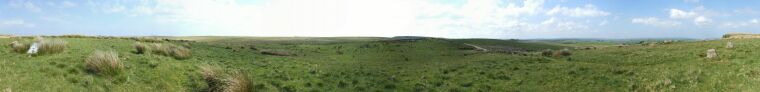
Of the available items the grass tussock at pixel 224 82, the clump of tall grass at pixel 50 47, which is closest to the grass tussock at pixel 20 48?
the clump of tall grass at pixel 50 47

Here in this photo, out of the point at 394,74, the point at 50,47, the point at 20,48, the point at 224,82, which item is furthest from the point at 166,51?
the point at 224,82

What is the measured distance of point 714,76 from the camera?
2594 centimetres

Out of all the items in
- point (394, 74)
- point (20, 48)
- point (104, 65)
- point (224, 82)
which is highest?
point (20, 48)

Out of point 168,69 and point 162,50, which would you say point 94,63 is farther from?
point 162,50

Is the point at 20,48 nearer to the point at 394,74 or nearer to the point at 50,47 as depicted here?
the point at 50,47

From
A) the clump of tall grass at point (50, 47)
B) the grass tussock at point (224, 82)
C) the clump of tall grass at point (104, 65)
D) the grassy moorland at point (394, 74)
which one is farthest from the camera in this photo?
the clump of tall grass at point (50, 47)

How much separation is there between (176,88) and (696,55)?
28.4m

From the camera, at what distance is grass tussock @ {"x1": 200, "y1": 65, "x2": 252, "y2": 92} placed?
24.5 metres

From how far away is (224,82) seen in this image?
25234mm

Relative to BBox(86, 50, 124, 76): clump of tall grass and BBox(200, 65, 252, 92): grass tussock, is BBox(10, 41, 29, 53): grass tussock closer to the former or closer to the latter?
BBox(86, 50, 124, 76): clump of tall grass

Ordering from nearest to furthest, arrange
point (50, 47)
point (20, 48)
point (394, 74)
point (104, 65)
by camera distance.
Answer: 1. point (104, 65)
2. point (50, 47)
3. point (20, 48)
4. point (394, 74)

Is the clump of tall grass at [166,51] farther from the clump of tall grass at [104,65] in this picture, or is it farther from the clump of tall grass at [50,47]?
the clump of tall grass at [104,65]

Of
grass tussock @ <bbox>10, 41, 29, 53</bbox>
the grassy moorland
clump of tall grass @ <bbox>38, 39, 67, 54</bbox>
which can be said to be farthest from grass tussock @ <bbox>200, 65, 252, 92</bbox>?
grass tussock @ <bbox>10, 41, 29, 53</bbox>

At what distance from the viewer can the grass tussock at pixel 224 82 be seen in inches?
965
